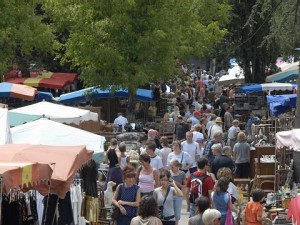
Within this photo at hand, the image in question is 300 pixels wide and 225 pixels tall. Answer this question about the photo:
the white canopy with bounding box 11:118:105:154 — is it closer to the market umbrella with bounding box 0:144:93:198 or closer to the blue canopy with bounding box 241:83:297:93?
the market umbrella with bounding box 0:144:93:198

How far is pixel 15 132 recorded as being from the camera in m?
15.9

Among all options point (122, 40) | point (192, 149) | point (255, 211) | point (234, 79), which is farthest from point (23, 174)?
point (234, 79)

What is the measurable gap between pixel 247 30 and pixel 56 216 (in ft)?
110

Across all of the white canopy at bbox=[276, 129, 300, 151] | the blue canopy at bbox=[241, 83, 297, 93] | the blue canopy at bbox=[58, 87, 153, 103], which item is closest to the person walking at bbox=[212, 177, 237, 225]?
the white canopy at bbox=[276, 129, 300, 151]

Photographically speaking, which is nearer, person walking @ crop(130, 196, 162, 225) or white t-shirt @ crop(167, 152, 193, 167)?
person walking @ crop(130, 196, 162, 225)

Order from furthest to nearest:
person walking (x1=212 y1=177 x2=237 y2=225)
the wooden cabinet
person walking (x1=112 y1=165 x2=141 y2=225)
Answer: the wooden cabinet → person walking (x1=112 y1=165 x2=141 y2=225) → person walking (x1=212 y1=177 x2=237 y2=225)

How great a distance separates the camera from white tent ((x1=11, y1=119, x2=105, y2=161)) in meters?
15.5

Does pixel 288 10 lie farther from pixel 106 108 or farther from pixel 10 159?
pixel 106 108

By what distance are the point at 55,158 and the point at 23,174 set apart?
161 centimetres

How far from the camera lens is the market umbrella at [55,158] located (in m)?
11.0

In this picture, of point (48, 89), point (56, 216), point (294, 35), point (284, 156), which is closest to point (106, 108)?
point (48, 89)

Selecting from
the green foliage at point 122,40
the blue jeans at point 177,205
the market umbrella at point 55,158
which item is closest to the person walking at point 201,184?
the blue jeans at point 177,205

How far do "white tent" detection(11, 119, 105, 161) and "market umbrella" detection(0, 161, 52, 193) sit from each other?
4.56m

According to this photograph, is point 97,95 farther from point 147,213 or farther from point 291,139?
point 147,213
